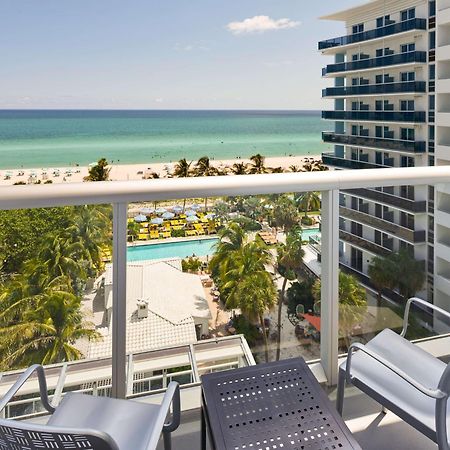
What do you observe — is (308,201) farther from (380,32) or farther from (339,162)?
(380,32)

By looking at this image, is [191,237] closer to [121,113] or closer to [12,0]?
[121,113]

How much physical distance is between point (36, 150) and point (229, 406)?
3435cm

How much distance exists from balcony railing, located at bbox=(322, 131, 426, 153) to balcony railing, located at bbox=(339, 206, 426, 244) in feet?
74.6

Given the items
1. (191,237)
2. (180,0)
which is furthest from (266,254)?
(180,0)

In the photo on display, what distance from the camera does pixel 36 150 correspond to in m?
32.4

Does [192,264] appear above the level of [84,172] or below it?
above

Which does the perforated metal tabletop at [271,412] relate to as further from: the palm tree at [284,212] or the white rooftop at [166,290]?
the palm tree at [284,212]

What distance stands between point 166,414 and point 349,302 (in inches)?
42.1

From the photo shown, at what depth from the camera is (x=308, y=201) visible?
179 cm

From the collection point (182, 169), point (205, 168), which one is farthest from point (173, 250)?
point (205, 168)

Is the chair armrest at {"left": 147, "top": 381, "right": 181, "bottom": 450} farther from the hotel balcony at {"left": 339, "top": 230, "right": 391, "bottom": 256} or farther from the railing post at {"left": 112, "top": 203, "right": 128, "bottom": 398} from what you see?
the hotel balcony at {"left": 339, "top": 230, "right": 391, "bottom": 256}

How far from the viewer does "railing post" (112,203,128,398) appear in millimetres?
1606

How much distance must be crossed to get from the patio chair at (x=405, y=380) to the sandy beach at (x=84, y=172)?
85.4 feet

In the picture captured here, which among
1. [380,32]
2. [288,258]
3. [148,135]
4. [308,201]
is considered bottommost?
[288,258]
